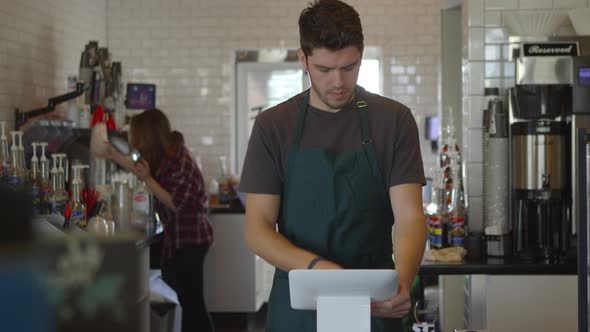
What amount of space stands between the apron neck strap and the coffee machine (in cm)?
162

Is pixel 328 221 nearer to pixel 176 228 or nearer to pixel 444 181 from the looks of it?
pixel 444 181

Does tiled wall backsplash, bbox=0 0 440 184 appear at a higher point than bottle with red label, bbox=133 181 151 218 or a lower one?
higher

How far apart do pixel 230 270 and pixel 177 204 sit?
1.57 meters

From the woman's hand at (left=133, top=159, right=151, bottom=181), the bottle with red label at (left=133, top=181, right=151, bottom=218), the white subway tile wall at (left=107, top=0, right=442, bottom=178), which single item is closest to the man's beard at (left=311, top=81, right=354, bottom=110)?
the woman's hand at (left=133, top=159, right=151, bottom=181)

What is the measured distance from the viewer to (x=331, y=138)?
2289 mm

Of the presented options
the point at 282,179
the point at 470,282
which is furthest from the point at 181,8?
the point at 282,179

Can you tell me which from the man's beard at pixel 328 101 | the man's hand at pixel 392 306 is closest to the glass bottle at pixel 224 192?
the man's beard at pixel 328 101

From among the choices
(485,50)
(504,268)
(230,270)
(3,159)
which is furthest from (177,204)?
(504,268)

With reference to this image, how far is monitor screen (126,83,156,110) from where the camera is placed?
7.22 m

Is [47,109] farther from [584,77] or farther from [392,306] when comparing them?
[392,306]

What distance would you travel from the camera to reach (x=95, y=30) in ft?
24.4

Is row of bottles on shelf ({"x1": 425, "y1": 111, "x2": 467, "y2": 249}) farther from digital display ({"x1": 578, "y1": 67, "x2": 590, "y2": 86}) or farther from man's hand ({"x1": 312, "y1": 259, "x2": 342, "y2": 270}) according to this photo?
man's hand ({"x1": 312, "y1": 259, "x2": 342, "y2": 270})

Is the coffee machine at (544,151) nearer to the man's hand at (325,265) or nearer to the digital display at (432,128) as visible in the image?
the man's hand at (325,265)

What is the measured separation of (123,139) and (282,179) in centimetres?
408
